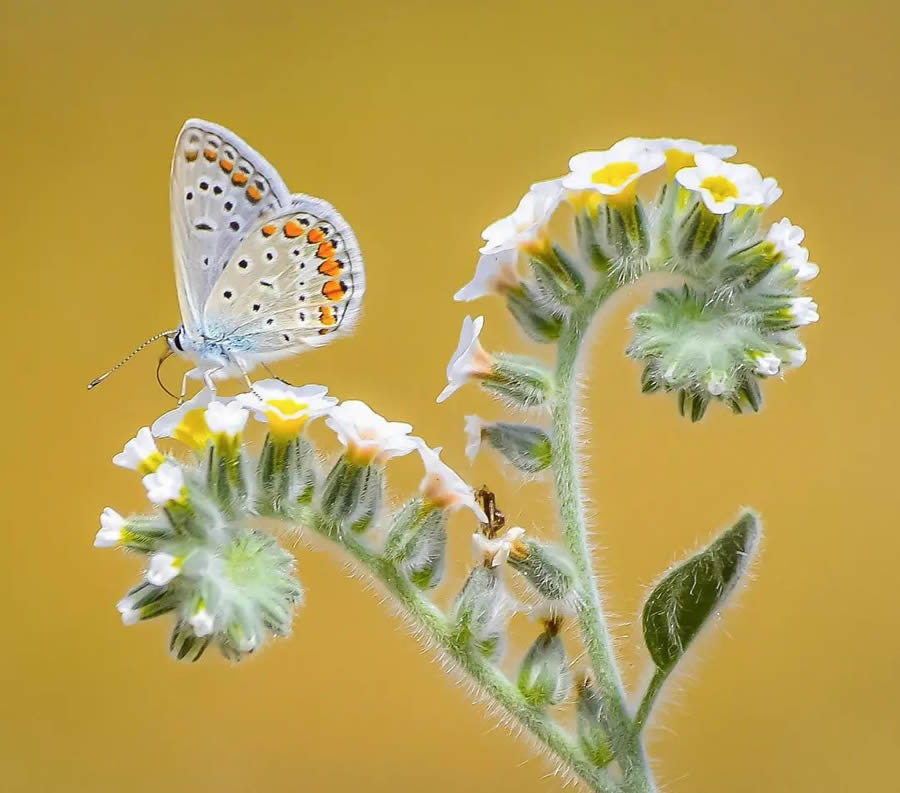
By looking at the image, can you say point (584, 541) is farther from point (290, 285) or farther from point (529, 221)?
point (290, 285)

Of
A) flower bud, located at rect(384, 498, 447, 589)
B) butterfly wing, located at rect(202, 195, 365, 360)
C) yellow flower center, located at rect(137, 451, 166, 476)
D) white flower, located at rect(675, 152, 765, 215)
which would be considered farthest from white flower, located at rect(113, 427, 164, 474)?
white flower, located at rect(675, 152, 765, 215)

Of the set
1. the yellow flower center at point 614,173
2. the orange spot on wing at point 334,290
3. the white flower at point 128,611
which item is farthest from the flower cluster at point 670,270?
the white flower at point 128,611

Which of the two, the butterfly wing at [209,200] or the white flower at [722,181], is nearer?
the white flower at [722,181]

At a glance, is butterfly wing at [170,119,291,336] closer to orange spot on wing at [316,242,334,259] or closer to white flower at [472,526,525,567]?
orange spot on wing at [316,242,334,259]

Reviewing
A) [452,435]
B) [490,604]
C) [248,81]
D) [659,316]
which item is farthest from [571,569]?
[248,81]

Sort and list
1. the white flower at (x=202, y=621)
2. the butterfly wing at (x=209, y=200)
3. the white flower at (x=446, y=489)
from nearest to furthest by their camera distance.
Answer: the white flower at (x=202, y=621) → the white flower at (x=446, y=489) → the butterfly wing at (x=209, y=200)

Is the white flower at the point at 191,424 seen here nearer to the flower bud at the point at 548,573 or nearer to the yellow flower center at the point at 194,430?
the yellow flower center at the point at 194,430

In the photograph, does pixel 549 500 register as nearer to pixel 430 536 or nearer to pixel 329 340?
pixel 430 536

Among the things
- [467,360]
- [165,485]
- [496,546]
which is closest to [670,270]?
[467,360]
